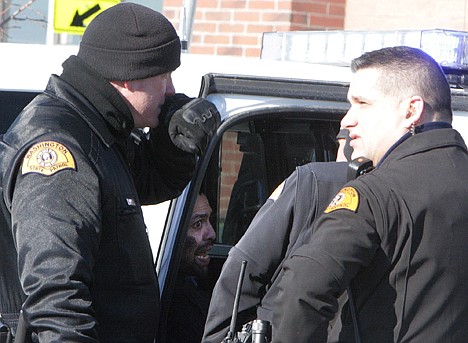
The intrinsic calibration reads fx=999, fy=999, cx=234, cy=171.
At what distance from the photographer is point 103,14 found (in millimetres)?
2592

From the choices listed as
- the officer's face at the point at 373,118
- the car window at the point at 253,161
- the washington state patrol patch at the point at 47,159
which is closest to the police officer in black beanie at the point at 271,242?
the officer's face at the point at 373,118

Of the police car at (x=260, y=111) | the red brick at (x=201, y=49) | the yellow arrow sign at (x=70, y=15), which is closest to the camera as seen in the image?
the police car at (x=260, y=111)

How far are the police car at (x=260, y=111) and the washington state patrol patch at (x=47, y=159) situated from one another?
463 millimetres

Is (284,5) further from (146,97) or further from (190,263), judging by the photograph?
(146,97)

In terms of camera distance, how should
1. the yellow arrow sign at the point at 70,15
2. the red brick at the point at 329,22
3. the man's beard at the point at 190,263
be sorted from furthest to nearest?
the red brick at the point at 329,22 < the yellow arrow sign at the point at 70,15 < the man's beard at the point at 190,263

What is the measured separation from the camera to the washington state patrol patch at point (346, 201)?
221cm

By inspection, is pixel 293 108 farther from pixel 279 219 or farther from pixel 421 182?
pixel 421 182

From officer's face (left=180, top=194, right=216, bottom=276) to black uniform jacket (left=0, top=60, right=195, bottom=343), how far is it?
2.33 feet

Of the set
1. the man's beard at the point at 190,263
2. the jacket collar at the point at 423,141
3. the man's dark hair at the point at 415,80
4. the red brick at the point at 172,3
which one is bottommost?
the man's beard at the point at 190,263

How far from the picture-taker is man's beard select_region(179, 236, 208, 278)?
10.8ft

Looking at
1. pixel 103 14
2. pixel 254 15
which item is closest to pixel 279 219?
pixel 103 14

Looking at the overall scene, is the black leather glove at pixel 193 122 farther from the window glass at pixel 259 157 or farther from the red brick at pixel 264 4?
the red brick at pixel 264 4

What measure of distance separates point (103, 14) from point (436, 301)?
1111 millimetres

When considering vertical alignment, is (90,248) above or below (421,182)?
below
